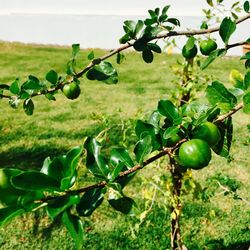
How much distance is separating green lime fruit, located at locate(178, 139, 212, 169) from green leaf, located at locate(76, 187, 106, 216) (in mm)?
193

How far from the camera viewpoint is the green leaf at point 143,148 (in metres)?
0.88

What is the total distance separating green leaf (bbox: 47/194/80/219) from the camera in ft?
2.33

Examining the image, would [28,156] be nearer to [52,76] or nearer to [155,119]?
[52,76]

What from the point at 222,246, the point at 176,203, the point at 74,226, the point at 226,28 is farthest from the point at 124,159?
the point at 222,246

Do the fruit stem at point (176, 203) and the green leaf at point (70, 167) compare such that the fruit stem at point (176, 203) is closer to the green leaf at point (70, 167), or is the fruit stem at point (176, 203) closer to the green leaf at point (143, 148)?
the green leaf at point (143, 148)

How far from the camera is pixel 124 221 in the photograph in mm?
3232

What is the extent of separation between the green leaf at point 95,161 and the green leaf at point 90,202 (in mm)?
33

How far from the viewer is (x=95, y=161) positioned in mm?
931

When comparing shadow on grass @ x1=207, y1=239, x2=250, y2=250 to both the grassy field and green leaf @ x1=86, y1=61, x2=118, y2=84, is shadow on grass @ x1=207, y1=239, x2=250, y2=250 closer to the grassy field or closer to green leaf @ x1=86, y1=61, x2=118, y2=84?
the grassy field

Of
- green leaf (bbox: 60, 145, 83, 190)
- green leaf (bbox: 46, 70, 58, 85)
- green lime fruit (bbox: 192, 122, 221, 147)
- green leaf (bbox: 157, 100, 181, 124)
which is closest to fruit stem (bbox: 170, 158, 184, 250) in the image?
green leaf (bbox: 46, 70, 58, 85)

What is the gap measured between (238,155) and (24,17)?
11.6 meters

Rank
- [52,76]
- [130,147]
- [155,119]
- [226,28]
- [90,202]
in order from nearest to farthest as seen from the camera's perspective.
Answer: [90,202] → [155,119] → [226,28] → [52,76] → [130,147]

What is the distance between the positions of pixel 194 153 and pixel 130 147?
381 cm

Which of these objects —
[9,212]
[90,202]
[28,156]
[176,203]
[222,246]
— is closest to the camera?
[9,212]
